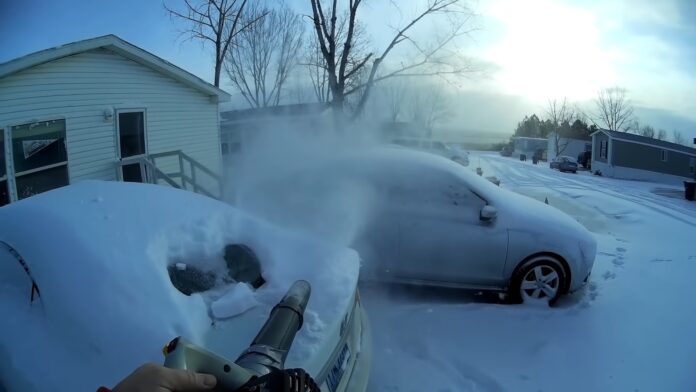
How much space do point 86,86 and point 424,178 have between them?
22.8 ft

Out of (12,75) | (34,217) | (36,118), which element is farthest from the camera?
(36,118)

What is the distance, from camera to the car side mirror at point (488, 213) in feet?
14.1

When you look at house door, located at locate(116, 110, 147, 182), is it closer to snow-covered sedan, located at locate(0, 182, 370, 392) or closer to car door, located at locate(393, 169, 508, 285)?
car door, located at locate(393, 169, 508, 285)

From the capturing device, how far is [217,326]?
78.3 inches

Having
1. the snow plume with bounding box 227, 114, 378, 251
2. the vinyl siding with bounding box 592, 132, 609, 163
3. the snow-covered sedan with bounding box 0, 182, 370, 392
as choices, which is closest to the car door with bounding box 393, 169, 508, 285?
the snow plume with bounding box 227, 114, 378, 251

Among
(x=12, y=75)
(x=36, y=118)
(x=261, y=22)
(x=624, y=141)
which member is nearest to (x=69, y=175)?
(x=36, y=118)

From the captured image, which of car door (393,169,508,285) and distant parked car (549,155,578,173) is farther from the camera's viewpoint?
distant parked car (549,155,578,173)

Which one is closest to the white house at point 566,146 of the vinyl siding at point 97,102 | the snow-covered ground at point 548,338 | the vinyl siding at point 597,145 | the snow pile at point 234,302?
the vinyl siding at point 597,145

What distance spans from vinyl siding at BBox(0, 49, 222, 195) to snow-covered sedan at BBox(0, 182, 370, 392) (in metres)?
5.73

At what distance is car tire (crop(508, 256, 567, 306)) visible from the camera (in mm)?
4293

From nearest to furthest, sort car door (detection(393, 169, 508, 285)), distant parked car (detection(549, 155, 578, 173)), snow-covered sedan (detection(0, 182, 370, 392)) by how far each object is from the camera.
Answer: snow-covered sedan (detection(0, 182, 370, 392)) → car door (detection(393, 169, 508, 285)) → distant parked car (detection(549, 155, 578, 173))

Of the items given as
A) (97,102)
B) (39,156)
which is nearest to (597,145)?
(97,102)

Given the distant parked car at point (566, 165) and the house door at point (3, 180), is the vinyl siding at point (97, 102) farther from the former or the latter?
the distant parked car at point (566, 165)

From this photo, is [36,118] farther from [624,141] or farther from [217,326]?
[624,141]
